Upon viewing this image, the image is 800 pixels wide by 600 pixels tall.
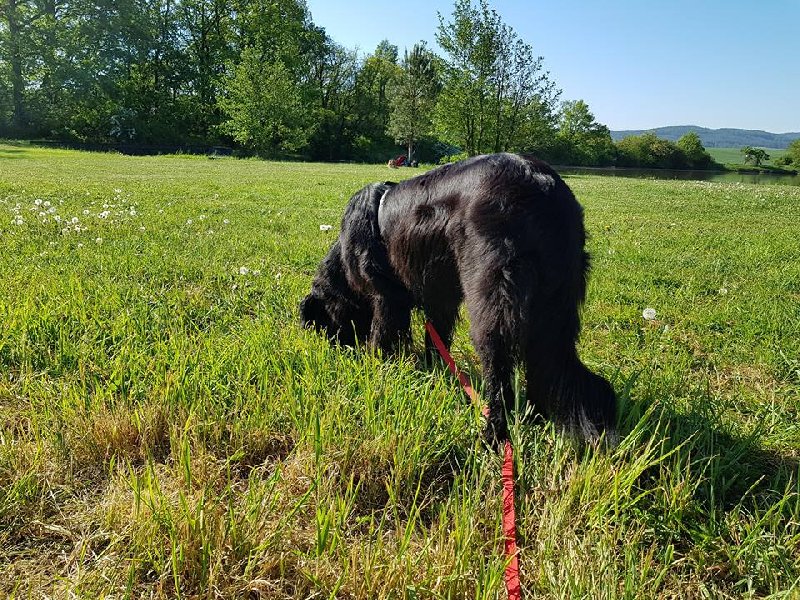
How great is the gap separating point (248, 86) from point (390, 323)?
4478 cm

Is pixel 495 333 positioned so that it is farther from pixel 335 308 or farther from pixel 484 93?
pixel 484 93

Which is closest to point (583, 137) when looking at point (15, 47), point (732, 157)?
point (15, 47)

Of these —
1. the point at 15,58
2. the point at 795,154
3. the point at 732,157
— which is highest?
the point at 732,157

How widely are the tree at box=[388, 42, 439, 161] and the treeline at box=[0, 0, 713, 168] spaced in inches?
5.5

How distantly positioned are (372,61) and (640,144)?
128 feet

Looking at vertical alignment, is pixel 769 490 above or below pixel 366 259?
below

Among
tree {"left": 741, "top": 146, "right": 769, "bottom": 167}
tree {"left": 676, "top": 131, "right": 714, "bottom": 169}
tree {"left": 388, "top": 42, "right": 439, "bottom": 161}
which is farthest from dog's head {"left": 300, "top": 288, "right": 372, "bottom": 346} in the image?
tree {"left": 741, "top": 146, "right": 769, "bottom": 167}

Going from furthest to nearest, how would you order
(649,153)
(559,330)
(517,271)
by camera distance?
(649,153) → (559,330) → (517,271)

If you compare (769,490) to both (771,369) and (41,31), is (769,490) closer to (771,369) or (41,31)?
(771,369)

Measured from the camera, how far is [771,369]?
3.21m

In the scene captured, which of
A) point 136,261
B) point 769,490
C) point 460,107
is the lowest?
point 769,490

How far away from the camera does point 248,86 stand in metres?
42.0

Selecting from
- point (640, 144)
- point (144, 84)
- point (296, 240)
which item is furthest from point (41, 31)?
point (640, 144)

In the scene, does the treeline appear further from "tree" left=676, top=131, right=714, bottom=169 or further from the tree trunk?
"tree" left=676, top=131, right=714, bottom=169
